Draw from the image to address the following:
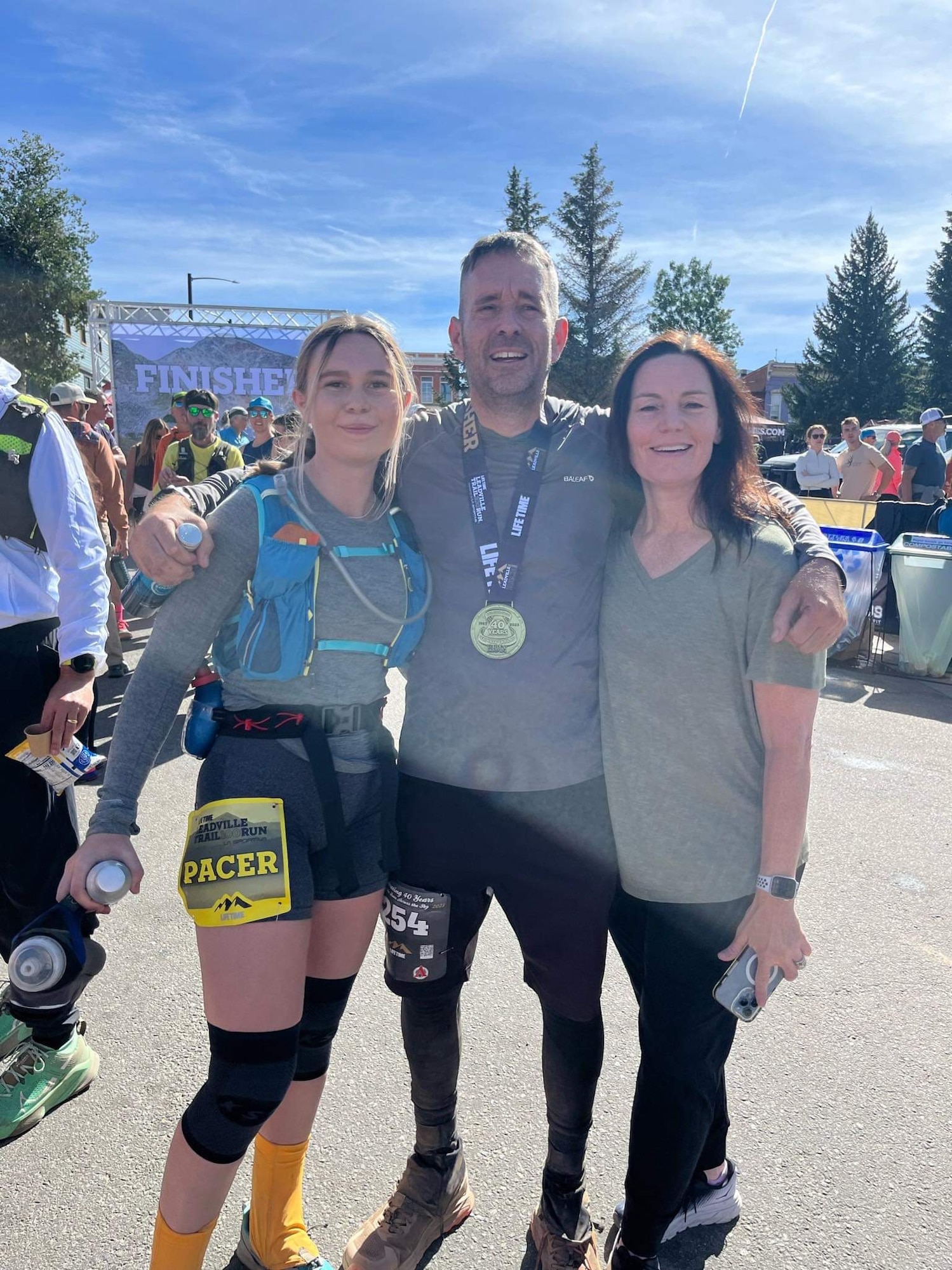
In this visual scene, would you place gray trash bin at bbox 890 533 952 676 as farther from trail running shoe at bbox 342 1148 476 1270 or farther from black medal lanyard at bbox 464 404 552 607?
trail running shoe at bbox 342 1148 476 1270

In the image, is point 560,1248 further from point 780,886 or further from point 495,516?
point 495,516

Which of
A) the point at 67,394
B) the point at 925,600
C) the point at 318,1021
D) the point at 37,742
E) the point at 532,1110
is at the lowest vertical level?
the point at 532,1110

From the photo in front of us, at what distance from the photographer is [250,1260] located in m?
1.97

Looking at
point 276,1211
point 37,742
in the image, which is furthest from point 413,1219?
point 37,742

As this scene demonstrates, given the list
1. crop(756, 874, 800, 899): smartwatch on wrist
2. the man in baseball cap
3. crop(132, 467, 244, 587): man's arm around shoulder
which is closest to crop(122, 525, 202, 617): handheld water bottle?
crop(132, 467, 244, 587): man's arm around shoulder

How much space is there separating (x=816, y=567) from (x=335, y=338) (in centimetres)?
119

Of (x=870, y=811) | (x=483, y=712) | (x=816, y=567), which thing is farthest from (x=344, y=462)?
(x=870, y=811)

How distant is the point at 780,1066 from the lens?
106 inches

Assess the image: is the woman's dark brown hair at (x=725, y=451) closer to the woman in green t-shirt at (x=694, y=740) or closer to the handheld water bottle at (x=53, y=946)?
the woman in green t-shirt at (x=694, y=740)

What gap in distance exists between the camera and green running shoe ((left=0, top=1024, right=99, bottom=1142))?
93.4 inches

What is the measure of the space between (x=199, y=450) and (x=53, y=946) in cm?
669

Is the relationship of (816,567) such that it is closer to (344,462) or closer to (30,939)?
(344,462)

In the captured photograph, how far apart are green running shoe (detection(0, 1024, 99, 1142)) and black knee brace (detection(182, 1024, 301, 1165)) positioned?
3.25 ft

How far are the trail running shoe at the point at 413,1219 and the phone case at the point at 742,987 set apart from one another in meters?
0.95
